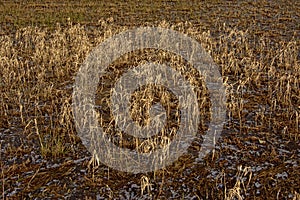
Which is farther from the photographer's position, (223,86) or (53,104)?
(223,86)

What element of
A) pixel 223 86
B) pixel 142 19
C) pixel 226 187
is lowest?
pixel 226 187

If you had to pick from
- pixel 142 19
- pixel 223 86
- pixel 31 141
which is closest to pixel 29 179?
pixel 31 141

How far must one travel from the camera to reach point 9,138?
6430mm

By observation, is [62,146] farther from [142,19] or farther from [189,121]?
[142,19]

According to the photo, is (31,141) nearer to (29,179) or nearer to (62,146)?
(62,146)

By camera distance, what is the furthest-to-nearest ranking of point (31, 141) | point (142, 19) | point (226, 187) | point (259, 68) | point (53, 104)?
point (142, 19) < point (259, 68) < point (53, 104) < point (31, 141) < point (226, 187)

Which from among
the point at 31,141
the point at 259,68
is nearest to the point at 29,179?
the point at 31,141

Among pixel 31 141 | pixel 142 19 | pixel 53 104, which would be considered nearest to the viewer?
pixel 31 141

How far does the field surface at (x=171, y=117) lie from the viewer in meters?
5.17

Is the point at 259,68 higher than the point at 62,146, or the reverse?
the point at 259,68

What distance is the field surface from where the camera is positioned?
203 inches

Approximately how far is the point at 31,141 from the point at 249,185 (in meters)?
3.70

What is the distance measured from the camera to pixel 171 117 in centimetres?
717

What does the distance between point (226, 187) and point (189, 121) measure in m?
1.99
